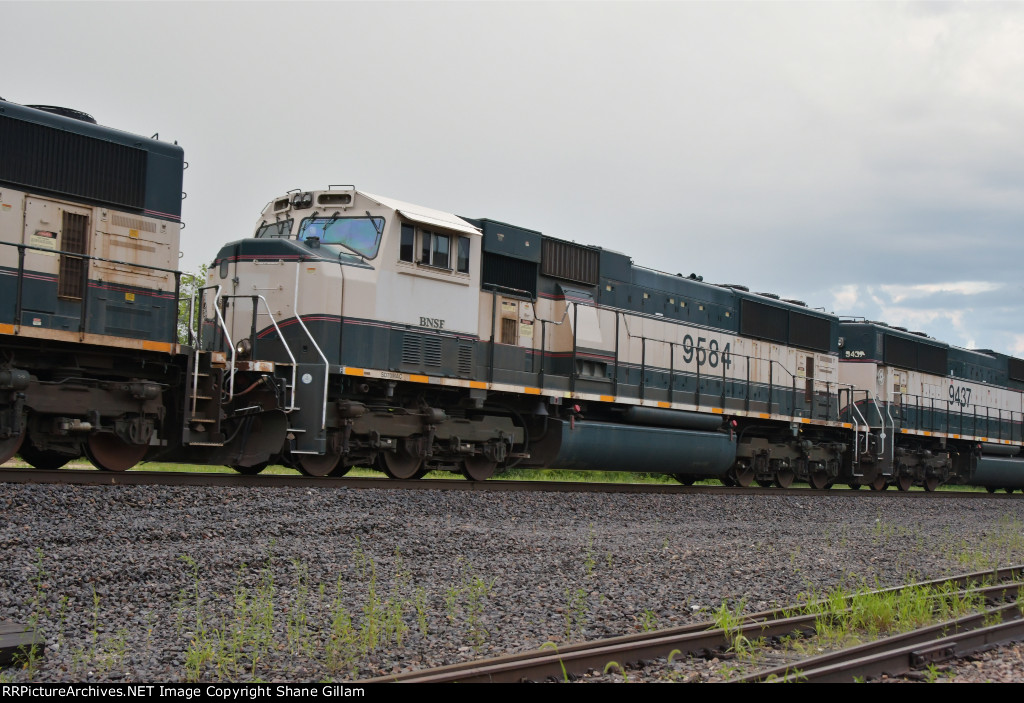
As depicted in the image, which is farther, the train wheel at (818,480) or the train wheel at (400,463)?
the train wheel at (818,480)

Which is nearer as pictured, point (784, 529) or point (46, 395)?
point (46, 395)

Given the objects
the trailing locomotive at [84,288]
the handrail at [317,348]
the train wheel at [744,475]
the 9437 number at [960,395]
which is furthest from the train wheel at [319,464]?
the 9437 number at [960,395]

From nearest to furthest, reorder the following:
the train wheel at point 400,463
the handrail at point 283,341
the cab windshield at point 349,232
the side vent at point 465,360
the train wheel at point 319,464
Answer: the handrail at point 283,341 < the train wheel at point 319,464 < the cab windshield at point 349,232 < the train wheel at point 400,463 < the side vent at point 465,360

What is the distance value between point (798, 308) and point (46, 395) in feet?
50.7

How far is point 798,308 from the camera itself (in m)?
19.8

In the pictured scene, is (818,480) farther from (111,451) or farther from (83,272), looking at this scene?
(83,272)

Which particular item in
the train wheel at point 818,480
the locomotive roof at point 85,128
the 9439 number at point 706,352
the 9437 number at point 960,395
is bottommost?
the train wheel at point 818,480

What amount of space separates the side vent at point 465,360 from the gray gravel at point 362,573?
7.41ft

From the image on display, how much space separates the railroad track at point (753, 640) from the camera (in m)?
4.41

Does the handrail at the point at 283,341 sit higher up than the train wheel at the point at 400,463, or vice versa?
the handrail at the point at 283,341

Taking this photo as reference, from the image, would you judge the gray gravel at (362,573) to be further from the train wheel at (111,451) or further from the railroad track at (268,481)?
the train wheel at (111,451)
